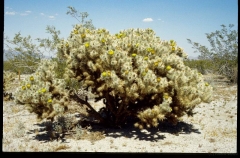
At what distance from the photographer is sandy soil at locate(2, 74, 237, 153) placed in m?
5.90

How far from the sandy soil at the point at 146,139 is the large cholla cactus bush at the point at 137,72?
548 mm

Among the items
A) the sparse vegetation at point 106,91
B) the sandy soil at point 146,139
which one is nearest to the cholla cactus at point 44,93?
the sparse vegetation at point 106,91

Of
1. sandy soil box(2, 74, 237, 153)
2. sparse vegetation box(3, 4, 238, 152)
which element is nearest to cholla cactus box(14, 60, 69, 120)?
sparse vegetation box(3, 4, 238, 152)

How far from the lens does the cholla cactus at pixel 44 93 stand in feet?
19.1

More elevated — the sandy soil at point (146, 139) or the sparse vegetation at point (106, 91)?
the sparse vegetation at point (106, 91)

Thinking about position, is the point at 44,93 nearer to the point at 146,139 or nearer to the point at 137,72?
the point at 137,72

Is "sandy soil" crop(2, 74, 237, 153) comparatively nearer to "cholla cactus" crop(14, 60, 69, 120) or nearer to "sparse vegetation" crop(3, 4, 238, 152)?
"sparse vegetation" crop(3, 4, 238, 152)

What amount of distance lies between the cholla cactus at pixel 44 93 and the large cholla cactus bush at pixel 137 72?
0.51 meters

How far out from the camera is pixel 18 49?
40.3ft

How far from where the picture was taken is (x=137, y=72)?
6070 mm

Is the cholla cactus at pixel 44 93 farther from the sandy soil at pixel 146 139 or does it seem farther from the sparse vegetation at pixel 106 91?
the sandy soil at pixel 146 139

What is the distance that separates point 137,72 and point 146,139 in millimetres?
1736

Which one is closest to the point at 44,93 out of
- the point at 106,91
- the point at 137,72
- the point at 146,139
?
the point at 106,91

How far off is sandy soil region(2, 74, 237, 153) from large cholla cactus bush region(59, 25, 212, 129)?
548 millimetres
